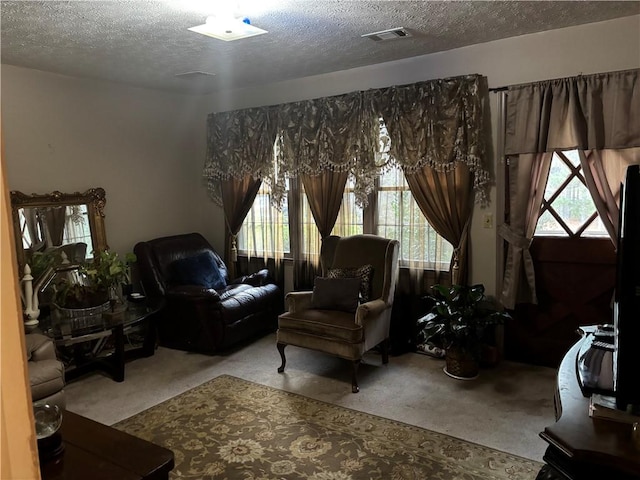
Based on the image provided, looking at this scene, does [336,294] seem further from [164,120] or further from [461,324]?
[164,120]

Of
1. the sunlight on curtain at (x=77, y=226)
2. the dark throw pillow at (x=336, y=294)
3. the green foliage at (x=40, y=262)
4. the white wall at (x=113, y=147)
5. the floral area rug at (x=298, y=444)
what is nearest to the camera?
the floral area rug at (x=298, y=444)

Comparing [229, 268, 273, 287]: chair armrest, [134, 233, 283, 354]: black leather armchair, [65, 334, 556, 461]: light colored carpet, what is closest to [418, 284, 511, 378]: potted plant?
[65, 334, 556, 461]: light colored carpet

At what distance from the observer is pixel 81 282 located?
4211 mm

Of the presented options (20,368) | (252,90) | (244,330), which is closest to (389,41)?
(252,90)

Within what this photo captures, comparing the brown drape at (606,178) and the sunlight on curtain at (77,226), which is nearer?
the brown drape at (606,178)

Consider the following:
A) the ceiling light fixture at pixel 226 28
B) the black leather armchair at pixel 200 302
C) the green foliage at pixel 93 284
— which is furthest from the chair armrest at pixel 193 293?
the ceiling light fixture at pixel 226 28

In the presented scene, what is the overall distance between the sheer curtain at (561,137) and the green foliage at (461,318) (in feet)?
0.91

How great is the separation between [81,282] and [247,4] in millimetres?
2826

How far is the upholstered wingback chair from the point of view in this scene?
11.3 ft

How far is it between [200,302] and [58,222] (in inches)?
55.7

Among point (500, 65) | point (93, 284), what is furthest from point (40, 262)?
point (500, 65)

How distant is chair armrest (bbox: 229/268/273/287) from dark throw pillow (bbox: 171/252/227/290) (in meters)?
0.19

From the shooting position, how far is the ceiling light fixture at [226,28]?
260 centimetres

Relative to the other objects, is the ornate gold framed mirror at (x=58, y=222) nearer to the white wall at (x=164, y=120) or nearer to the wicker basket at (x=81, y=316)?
the white wall at (x=164, y=120)
